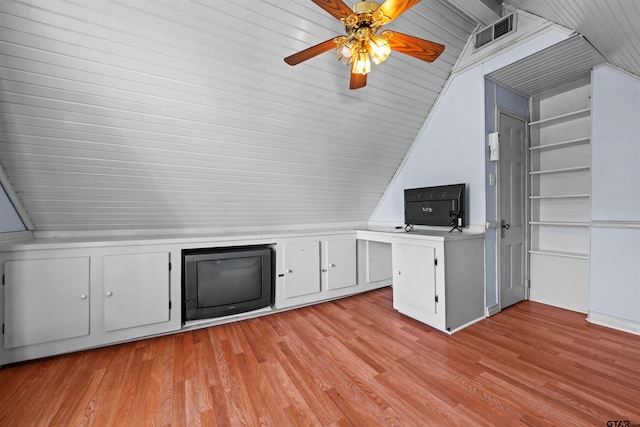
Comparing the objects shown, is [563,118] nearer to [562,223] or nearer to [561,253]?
[562,223]

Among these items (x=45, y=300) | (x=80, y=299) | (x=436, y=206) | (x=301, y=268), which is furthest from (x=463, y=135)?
(x=45, y=300)

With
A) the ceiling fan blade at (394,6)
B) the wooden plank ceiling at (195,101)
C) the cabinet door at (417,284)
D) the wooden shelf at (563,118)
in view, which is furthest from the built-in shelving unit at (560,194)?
the ceiling fan blade at (394,6)

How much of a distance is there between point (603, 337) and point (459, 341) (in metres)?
1.22

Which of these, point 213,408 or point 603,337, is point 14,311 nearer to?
point 213,408

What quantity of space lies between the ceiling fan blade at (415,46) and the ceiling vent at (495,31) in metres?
1.45

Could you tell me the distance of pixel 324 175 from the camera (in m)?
3.17

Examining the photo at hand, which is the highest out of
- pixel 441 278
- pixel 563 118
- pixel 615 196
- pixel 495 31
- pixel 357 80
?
pixel 495 31

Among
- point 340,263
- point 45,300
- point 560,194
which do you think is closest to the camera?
point 45,300

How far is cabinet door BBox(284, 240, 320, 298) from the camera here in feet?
9.54

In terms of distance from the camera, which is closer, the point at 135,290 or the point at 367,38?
the point at 367,38

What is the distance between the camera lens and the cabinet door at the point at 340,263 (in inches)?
124

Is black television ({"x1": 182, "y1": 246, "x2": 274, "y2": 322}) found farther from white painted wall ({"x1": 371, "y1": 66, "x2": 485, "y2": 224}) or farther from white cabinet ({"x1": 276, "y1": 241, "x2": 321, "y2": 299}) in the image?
white painted wall ({"x1": 371, "y1": 66, "x2": 485, "y2": 224})

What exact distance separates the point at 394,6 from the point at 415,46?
0.95ft

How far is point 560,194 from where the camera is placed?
9.80 feet
